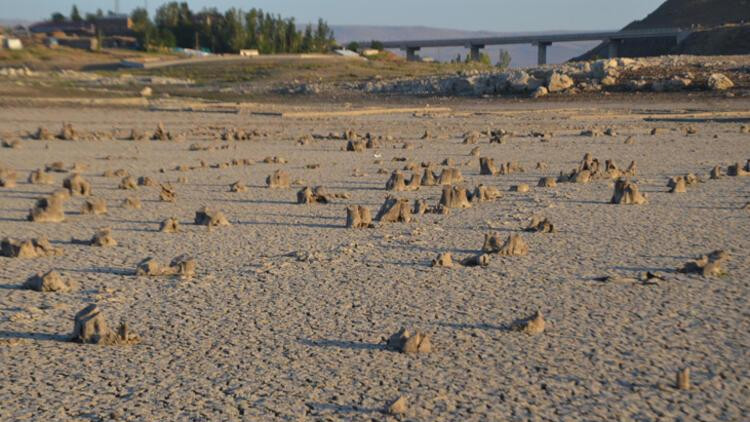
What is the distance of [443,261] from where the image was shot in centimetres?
752

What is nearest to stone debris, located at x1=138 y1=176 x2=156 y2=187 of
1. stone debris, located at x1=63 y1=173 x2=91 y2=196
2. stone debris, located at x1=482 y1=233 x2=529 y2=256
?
stone debris, located at x1=63 y1=173 x2=91 y2=196

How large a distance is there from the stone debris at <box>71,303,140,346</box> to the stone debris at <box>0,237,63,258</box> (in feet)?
8.47

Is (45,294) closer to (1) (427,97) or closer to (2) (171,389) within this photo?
(2) (171,389)

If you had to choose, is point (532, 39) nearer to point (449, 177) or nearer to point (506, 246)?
point (449, 177)

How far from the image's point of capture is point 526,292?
666cm

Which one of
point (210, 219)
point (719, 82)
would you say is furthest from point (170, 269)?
point (719, 82)

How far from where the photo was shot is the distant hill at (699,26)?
53750mm

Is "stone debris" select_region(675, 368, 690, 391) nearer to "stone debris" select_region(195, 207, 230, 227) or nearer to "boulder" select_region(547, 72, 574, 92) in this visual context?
"stone debris" select_region(195, 207, 230, 227)

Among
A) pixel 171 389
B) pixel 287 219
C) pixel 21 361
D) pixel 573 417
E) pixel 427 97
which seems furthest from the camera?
pixel 427 97

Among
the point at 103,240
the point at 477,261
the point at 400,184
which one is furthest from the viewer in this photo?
the point at 400,184

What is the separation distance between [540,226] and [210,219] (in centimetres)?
319

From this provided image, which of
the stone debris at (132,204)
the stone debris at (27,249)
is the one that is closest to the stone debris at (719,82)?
the stone debris at (132,204)

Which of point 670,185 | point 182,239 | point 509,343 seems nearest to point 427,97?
point 670,185

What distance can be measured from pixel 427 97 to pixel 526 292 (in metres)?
33.3
